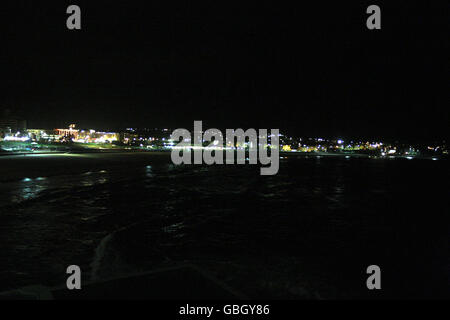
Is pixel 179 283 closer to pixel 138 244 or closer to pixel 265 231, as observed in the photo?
pixel 138 244

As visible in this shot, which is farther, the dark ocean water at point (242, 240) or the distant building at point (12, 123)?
the distant building at point (12, 123)

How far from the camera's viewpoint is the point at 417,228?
32.2ft

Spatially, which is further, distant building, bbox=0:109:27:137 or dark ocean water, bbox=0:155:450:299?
distant building, bbox=0:109:27:137

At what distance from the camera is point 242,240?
814cm

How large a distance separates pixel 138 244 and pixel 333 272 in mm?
3749

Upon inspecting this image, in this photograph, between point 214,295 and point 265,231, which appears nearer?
point 214,295

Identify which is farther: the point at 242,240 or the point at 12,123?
the point at 12,123

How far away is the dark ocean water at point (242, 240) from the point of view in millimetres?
5719

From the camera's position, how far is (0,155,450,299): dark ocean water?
572 cm
